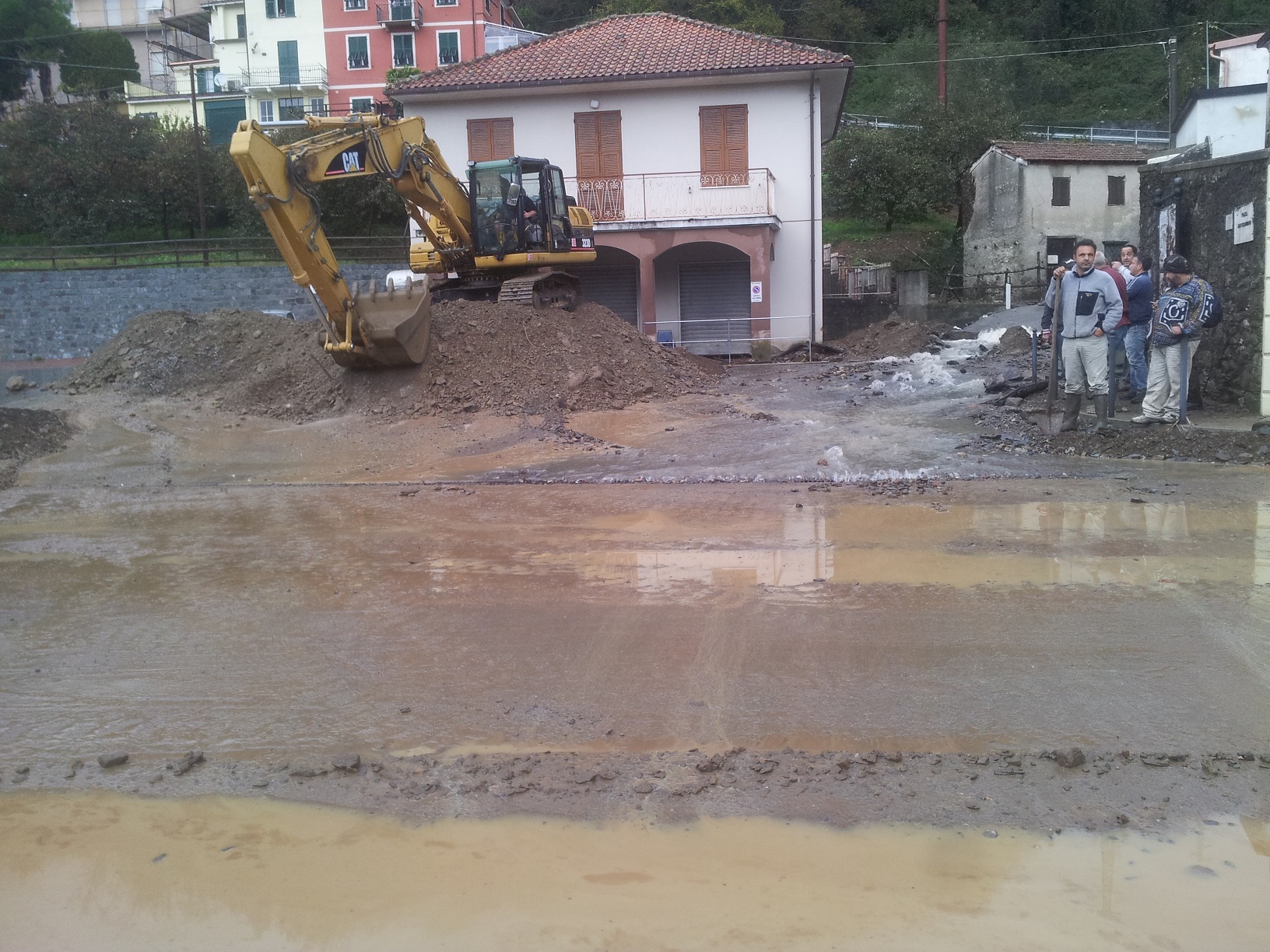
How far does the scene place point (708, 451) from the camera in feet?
41.7

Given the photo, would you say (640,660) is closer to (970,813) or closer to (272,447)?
(970,813)

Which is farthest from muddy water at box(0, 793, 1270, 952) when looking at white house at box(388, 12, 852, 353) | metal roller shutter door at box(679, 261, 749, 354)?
metal roller shutter door at box(679, 261, 749, 354)

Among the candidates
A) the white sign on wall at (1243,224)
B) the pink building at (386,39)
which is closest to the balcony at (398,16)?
the pink building at (386,39)

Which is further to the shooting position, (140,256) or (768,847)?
(140,256)

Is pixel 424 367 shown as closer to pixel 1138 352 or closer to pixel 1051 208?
pixel 1138 352

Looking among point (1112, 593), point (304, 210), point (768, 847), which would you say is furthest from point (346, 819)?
point (304, 210)

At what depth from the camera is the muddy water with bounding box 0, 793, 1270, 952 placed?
3.47 metres

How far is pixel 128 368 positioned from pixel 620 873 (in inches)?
749

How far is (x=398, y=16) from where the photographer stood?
51.9 metres

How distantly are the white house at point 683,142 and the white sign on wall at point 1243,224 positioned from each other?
46.3 feet

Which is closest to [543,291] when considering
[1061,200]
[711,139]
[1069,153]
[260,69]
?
[711,139]

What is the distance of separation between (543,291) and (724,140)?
9.52 metres

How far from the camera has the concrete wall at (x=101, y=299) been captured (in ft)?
96.6

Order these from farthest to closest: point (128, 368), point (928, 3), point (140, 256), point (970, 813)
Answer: point (928, 3)
point (140, 256)
point (128, 368)
point (970, 813)
